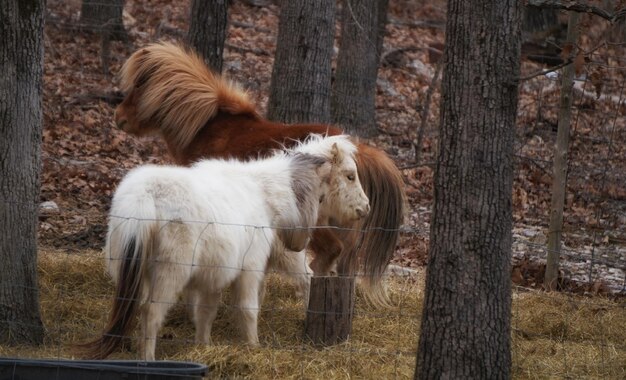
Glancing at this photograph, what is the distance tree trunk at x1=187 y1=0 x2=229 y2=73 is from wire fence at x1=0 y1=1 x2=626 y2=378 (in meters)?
2.22

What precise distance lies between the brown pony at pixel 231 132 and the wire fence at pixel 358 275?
54 centimetres

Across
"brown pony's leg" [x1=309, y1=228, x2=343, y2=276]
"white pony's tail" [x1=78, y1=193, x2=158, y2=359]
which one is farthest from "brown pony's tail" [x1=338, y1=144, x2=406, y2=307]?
"white pony's tail" [x1=78, y1=193, x2=158, y2=359]

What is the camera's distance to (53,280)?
8828 millimetres

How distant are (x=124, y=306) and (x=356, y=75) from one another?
35.4ft

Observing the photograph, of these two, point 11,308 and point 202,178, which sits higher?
point 202,178

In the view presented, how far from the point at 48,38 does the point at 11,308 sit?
38.5ft

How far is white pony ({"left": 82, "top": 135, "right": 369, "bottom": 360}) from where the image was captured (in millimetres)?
6145

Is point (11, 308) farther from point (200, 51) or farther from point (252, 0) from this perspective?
point (252, 0)

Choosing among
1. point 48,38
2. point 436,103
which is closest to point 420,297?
point 436,103

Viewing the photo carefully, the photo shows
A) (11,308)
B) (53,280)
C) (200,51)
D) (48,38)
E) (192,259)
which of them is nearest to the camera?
(192,259)

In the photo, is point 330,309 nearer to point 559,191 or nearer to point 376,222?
point 376,222

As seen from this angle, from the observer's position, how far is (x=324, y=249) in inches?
336

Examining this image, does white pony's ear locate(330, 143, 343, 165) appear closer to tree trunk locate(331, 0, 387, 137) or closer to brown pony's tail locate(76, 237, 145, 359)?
brown pony's tail locate(76, 237, 145, 359)

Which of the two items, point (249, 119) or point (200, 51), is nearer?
point (249, 119)
